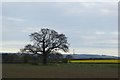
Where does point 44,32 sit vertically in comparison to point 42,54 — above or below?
above

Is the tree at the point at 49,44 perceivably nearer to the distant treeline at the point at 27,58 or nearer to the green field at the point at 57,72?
the distant treeline at the point at 27,58

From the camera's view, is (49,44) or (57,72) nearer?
(57,72)

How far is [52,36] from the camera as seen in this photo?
76500 millimetres

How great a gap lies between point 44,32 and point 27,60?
35.9ft

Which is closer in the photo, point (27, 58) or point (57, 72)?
point (57, 72)

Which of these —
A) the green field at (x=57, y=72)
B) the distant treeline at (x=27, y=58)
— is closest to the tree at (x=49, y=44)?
the distant treeline at (x=27, y=58)

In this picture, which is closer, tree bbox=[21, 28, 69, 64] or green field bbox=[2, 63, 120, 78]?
green field bbox=[2, 63, 120, 78]

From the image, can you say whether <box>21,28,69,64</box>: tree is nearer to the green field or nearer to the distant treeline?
the distant treeline

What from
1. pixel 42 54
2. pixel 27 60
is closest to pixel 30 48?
pixel 42 54

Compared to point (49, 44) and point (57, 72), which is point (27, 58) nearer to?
point (49, 44)

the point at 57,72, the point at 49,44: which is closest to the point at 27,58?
the point at 49,44

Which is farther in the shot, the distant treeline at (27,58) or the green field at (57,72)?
the distant treeline at (27,58)

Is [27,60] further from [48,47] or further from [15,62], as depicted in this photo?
[48,47]

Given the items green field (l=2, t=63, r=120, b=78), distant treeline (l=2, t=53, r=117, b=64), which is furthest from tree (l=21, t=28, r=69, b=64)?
green field (l=2, t=63, r=120, b=78)
